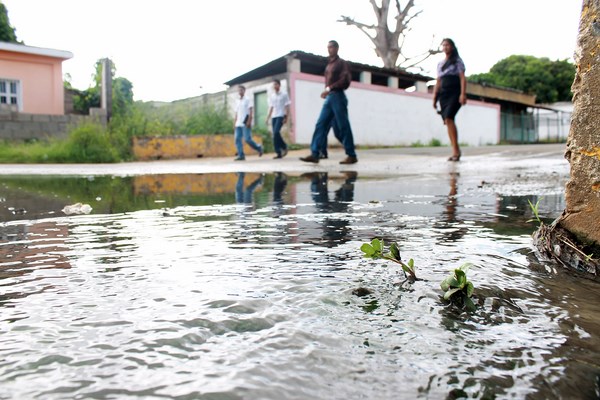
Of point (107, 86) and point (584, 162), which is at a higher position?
point (107, 86)

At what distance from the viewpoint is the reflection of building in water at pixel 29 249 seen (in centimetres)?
167

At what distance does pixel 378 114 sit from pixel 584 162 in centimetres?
2114

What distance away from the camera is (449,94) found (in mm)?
8148

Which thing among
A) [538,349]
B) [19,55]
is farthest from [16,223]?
[19,55]

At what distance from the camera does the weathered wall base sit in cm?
1417

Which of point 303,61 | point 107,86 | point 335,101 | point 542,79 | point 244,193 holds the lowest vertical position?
point 244,193

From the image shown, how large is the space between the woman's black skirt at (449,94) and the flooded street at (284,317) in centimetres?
593

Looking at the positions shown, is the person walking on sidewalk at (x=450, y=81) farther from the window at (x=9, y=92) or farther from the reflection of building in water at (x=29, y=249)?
the window at (x=9, y=92)

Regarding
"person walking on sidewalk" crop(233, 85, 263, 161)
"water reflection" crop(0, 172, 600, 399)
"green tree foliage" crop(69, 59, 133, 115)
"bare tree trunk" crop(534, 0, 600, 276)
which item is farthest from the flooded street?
"green tree foliage" crop(69, 59, 133, 115)

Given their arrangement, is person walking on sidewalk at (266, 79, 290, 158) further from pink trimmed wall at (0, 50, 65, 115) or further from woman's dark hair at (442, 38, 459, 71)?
pink trimmed wall at (0, 50, 65, 115)

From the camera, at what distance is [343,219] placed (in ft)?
9.20

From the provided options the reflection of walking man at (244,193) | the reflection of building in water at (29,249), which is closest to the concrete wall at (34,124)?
the reflection of walking man at (244,193)

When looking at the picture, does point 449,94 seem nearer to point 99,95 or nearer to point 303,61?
point 303,61

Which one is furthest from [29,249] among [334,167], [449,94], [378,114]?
[378,114]
